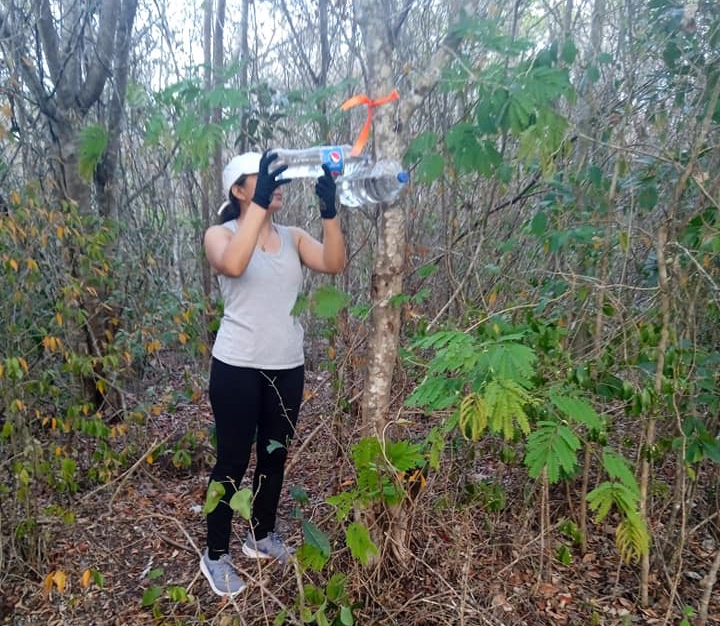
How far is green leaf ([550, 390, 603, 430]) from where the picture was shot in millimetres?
1682

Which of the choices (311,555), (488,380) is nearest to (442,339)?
(488,380)

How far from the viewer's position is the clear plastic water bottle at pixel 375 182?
1.89 m

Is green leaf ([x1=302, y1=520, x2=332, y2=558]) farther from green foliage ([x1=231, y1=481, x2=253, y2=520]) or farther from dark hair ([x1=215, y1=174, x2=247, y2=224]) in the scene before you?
dark hair ([x1=215, y1=174, x2=247, y2=224])

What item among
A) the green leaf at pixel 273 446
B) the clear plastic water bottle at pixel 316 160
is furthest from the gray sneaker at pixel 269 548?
the clear plastic water bottle at pixel 316 160

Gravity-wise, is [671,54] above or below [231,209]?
above

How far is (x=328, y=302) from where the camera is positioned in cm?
204

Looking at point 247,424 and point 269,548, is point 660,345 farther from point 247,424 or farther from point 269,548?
point 269,548

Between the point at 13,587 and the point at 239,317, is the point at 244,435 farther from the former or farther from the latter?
the point at 13,587

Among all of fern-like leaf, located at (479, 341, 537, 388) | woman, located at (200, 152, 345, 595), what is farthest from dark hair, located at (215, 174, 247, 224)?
fern-like leaf, located at (479, 341, 537, 388)

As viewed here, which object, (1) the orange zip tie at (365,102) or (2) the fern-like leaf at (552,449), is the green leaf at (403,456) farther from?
(1) the orange zip tie at (365,102)

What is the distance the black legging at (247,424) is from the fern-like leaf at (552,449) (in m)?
0.97

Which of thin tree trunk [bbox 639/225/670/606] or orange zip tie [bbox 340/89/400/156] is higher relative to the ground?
orange zip tie [bbox 340/89/400/156]

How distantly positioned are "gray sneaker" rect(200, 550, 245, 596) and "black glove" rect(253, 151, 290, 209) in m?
1.40

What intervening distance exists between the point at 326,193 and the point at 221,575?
61.4 inches
